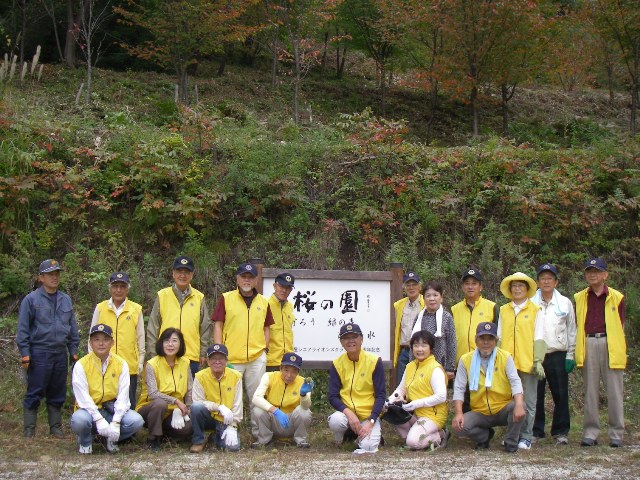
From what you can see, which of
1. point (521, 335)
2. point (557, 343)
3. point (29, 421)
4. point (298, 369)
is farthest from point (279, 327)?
point (557, 343)

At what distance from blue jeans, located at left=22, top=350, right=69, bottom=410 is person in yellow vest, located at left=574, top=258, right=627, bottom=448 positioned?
17.1ft

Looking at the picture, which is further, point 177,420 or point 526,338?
point 526,338

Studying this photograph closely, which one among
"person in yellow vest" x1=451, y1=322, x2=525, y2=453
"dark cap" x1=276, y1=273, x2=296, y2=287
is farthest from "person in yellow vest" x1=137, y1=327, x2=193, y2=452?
"person in yellow vest" x1=451, y1=322, x2=525, y2=453

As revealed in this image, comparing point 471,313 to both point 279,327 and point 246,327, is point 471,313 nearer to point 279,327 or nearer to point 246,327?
point 279,327

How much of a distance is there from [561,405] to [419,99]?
1437 cm

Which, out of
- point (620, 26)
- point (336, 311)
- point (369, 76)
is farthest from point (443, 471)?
point (369, 76)

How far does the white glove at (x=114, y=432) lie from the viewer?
6.50 meters

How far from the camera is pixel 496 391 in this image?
680cm

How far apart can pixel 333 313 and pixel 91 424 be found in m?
3.02

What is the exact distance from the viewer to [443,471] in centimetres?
579

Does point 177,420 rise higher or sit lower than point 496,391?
lower

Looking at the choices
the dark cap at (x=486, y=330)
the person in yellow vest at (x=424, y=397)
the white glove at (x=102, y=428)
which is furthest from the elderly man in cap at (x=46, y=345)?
the dark cap at (x=486, y=330)

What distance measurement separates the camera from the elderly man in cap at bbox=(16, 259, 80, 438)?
718 cm

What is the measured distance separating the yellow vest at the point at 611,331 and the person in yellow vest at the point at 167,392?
Result: 3.89m
